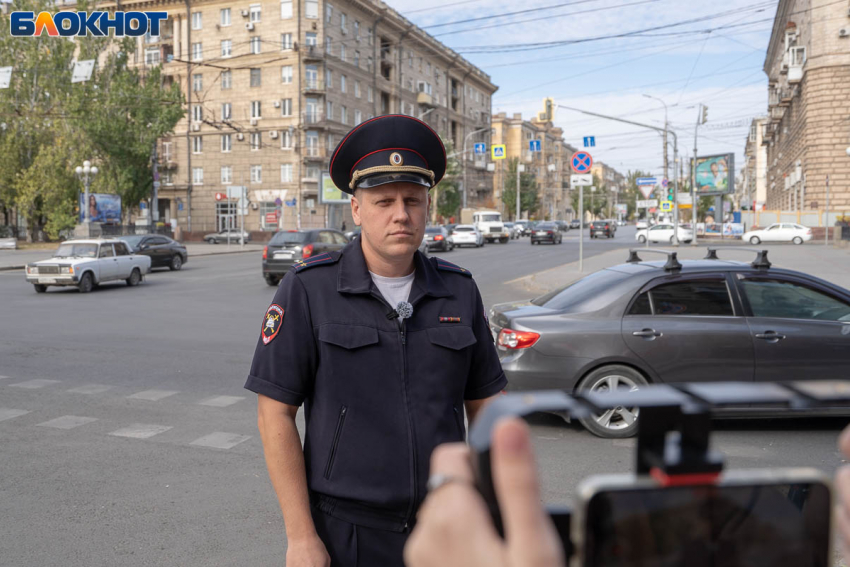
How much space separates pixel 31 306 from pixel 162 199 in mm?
49125

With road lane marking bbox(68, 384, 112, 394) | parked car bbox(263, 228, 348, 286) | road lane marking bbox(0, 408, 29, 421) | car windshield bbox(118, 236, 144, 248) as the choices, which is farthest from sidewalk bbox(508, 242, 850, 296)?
car windshield bbox(118, 236, 144, 248)

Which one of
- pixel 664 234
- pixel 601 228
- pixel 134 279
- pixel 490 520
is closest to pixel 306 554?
pixel 490 520

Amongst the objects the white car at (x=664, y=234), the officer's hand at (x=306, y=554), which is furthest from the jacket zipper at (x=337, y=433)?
the white car at (x=664, y=234)

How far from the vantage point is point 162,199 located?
6256cm

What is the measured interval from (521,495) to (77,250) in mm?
21919

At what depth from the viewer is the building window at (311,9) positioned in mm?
55188

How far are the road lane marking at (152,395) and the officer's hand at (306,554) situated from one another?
5.96 metres

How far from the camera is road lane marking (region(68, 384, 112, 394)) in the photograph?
782cm

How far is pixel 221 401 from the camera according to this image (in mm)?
7438

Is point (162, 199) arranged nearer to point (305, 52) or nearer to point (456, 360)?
point (305, 52)

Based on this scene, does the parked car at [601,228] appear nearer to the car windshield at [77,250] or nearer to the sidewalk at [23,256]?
the sidewalk at [23,256]

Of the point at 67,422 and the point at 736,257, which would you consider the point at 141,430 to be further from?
the point at 736,257

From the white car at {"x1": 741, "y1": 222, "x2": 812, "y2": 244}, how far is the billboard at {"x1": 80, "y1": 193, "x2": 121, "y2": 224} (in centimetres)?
4055

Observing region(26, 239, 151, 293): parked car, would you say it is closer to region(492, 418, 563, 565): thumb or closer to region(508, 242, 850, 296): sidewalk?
region(508, 242, 850, 296): sidewalk
